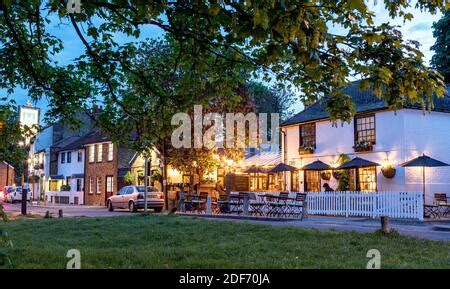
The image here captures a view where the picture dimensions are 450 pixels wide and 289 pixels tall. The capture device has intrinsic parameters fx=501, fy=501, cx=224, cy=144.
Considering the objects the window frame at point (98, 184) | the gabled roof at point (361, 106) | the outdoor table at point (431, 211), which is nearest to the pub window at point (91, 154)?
the window frame at point (98, 184)

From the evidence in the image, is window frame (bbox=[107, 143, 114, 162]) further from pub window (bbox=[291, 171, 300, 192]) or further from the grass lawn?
the grass lawn

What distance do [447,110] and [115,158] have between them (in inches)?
1076

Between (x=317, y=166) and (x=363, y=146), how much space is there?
105 inches

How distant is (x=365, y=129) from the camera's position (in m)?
26.2

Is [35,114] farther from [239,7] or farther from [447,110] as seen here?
[447,110]

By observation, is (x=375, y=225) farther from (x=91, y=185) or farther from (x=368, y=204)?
(x=91, y=185)

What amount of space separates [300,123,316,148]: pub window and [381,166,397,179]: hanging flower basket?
532 cm

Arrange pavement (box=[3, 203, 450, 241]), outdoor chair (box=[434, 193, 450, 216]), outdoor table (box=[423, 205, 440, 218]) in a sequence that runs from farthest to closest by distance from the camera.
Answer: outdoor chair (box=[434, 193, 450, 216]) < outdoor table (box=[423, 205, 440, 218]) < pavement (box=[3, 203, 450, 241])

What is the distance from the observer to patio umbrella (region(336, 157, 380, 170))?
2425 centimetres

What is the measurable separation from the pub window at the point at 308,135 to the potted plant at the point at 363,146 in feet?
10.8

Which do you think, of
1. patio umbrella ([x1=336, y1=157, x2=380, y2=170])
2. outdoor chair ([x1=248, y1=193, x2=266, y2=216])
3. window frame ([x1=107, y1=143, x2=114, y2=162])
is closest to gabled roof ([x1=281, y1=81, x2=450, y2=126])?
patio umbrella ([x1=336, y1=157, x2=380, y2=170])

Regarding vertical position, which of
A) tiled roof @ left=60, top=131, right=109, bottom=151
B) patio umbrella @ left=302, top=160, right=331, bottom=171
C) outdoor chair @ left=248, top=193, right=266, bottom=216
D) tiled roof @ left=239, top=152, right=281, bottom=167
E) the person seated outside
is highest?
tiled roof @ left=60, top=131, right=109, bottom=151

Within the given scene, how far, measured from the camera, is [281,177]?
1282 inches
